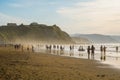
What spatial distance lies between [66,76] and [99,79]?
235 cm

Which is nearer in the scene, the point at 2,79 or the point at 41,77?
the point at 2,79

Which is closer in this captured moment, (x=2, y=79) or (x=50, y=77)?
(x=2, y=79)

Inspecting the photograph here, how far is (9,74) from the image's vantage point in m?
20.0

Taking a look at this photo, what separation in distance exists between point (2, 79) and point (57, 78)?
12.3ft

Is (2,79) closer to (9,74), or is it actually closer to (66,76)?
(9,74)

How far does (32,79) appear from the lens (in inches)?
736

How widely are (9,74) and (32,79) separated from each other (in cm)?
214

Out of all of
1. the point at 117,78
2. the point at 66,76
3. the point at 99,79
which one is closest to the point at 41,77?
the point at 66,76

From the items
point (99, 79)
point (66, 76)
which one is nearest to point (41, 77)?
point (66, 76)

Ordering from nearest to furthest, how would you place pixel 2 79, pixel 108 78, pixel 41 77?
pixel 2 79 < pixel 41 77 < pixel 108 78

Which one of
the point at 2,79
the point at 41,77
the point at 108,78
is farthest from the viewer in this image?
the point at 108,78

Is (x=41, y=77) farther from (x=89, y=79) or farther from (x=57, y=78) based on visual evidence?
(x=89, y=79)

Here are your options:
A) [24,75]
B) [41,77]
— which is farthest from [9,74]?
[41,77]

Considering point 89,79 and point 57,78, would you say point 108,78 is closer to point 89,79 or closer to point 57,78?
point 89,79
